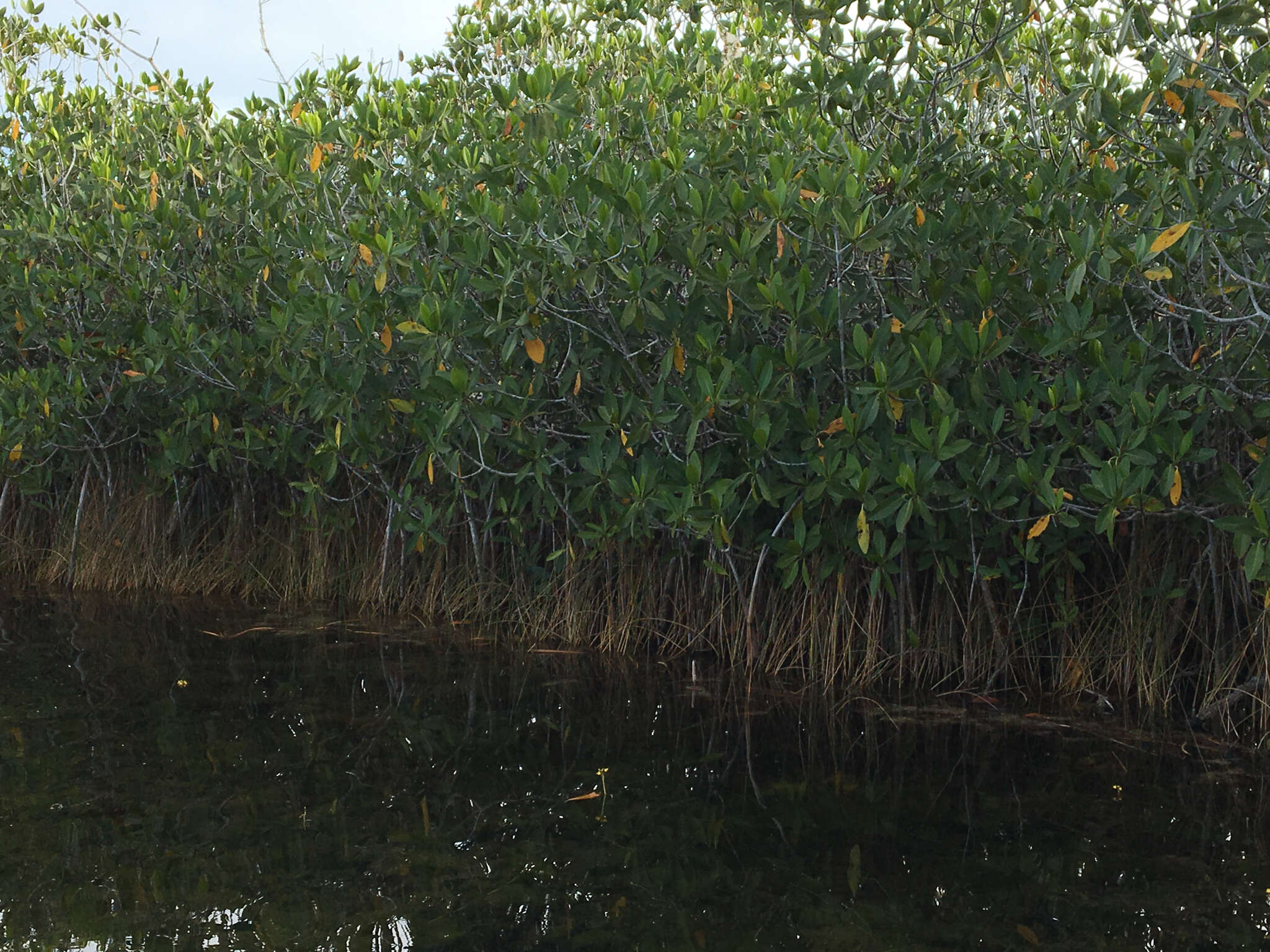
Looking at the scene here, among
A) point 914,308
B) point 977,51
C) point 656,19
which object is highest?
point 656,19

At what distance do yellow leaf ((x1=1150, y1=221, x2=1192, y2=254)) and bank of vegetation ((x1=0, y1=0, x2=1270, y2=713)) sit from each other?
15 millimetres

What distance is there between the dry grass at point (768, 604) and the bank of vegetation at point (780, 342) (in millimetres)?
27

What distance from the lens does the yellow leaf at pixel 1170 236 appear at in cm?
338

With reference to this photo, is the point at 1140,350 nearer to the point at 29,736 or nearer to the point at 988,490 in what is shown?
the point at 988,490

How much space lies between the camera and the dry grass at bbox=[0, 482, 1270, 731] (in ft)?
15.4

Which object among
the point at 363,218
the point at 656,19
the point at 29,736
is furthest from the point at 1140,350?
the point at 656,19

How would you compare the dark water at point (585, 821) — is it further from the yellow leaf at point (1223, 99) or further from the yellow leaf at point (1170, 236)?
the yellow leaf at point (1223, 99)

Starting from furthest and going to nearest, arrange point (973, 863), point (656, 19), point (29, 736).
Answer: point (656, 19) → point (29, 736) → point (973, 863)

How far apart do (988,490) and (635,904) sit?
2188mm

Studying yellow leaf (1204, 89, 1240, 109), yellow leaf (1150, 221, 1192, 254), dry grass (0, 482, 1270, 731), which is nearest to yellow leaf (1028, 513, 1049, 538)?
dry grass (0, 482, 1270, 731)

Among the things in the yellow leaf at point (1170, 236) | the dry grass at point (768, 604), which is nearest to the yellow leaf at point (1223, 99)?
the yellow leaf at point (1170, 236)

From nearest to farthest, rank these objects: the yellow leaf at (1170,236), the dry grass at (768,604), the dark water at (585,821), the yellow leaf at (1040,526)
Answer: the dark water at (585,821) → the yellow leaf at (1170,236) → the yellow leaf at (1040,526) → the dry grass at (768,604)

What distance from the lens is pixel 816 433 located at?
14.6 ft

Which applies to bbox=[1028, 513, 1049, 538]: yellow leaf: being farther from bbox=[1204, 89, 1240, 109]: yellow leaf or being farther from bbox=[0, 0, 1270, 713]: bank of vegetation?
bbox=[1204, 89, 1240, 109]: yellow leaf
